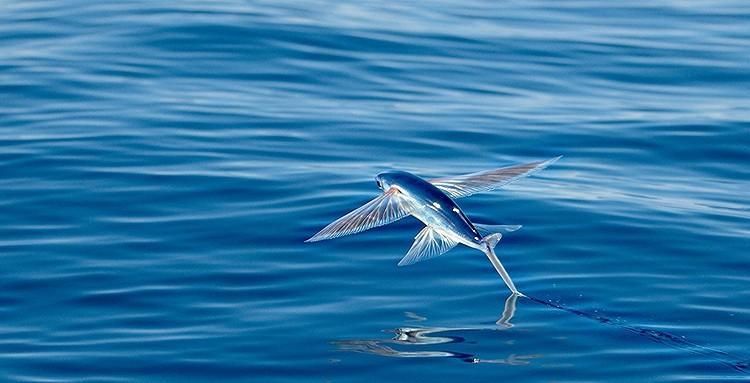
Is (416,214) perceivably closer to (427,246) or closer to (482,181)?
(427,246)

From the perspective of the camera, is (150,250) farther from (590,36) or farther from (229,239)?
(590,36)

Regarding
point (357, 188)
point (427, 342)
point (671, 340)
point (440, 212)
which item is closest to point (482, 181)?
point (440, 212)

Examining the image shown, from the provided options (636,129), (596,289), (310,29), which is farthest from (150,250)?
(310,29)

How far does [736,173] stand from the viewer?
11281mm

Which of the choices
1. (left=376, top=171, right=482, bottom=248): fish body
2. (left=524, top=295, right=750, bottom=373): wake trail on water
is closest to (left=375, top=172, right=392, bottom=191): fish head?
(left=376, top=171, right=482, bottom=248): fish body

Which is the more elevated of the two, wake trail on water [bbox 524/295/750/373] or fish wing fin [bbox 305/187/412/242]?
fish wing fin [bbox 305/187/412/242]

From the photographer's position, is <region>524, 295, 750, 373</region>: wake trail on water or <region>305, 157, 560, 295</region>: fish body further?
<region>524, 295, 750, 373</region>: wake trail on water

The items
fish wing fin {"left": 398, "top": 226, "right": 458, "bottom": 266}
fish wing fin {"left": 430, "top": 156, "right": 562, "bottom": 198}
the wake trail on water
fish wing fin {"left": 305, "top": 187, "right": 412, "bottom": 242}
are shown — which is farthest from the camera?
fish wing fin {"left": 430, "top": 156, "right": 562, "bottom": 198}

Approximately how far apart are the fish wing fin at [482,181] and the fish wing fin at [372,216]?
Result: 43 centimetres

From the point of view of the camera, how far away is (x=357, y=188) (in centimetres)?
1057

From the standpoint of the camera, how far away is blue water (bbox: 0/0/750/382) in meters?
7.44

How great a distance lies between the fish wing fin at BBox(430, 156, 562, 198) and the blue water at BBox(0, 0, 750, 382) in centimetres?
79

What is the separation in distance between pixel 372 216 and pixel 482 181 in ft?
2.83

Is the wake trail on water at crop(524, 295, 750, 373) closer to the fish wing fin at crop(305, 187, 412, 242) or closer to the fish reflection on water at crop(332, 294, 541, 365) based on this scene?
the fish reflection on water at crop(332, 294, 541, 365)
